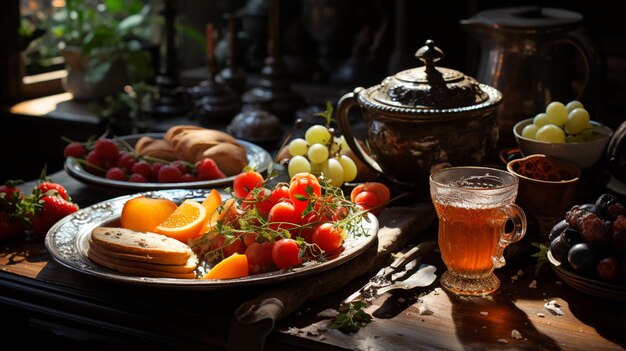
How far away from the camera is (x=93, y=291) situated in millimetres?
1231

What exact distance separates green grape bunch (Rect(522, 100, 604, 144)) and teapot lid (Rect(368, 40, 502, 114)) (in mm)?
99

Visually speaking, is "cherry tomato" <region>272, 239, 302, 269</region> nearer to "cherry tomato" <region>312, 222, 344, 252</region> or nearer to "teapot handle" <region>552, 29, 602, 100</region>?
"cherry tomato" <region>312, 222, 344, 252</region>

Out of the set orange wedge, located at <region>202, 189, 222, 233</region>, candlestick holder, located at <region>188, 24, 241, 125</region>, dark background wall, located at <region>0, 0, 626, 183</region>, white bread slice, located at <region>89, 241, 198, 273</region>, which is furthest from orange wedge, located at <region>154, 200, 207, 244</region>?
dark background wall, located at <region>0, 0, 626, 183</region>

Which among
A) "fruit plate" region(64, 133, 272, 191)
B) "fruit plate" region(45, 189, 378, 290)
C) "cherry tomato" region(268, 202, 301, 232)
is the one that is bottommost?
"fruit plate" region(64, 133, 272, 191)

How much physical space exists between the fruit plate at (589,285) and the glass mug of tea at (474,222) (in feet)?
0.25

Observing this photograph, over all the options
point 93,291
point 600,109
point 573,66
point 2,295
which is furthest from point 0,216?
point 573,66

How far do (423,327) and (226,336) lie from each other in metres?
0.26

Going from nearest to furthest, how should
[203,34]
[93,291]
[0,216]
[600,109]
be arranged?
[93,291] < [0,216] < [600,109] < [203,34]

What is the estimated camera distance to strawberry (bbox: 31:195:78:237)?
1431mm

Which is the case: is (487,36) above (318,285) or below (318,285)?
above

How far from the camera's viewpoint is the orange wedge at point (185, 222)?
1325 millimetres

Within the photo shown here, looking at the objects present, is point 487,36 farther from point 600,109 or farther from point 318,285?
point 318,285

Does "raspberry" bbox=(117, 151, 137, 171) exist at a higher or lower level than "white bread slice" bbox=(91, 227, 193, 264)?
lower

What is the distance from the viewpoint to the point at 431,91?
1501mm
